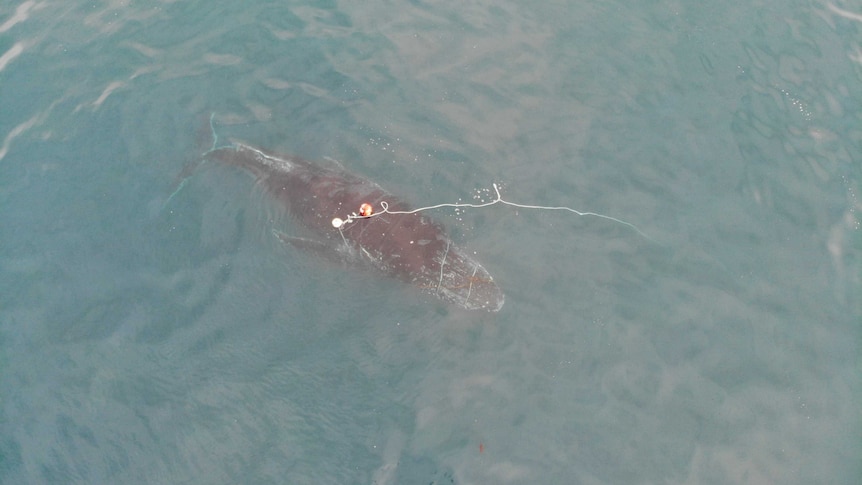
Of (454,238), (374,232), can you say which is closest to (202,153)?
(374,232)

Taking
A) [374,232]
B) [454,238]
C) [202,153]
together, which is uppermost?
[454,238]

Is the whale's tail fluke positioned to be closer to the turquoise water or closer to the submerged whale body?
the turquoise water

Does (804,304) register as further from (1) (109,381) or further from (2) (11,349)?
(2) (11,349)

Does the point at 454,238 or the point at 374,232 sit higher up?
the point at 454,238

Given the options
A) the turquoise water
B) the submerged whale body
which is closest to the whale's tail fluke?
the turquoise water

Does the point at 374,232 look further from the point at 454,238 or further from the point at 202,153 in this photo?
the point at 202,153

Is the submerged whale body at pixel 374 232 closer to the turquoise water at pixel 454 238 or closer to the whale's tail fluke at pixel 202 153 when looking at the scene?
the turquoise water at pixel 454 238

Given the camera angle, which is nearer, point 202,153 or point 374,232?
point 374,232
